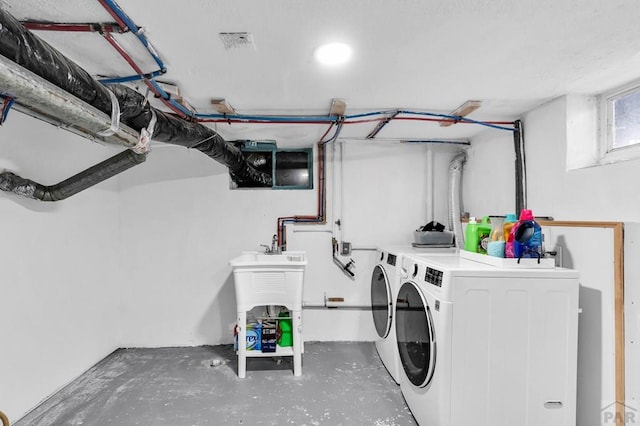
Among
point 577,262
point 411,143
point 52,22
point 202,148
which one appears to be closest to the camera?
point 52,22

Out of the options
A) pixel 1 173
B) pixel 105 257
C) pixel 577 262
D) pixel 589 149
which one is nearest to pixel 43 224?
pixel 1 173

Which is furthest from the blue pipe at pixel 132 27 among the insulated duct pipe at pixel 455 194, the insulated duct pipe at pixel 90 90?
the insulated duct pipe at pixel 455 194

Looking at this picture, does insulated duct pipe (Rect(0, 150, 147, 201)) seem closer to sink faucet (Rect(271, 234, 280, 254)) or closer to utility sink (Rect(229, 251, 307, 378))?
utility sink (Rect(229, 251, 307, 378))

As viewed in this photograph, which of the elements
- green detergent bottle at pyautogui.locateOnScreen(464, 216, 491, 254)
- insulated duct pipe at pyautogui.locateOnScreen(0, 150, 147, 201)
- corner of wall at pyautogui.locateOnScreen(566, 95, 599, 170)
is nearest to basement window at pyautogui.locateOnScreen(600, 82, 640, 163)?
corner of wall at pyautogui.locateOnScreen(566, 95, 599, 170)

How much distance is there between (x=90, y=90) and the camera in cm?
119

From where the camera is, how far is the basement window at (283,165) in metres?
3.05

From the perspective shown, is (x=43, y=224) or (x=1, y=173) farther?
(x=43, y=224)

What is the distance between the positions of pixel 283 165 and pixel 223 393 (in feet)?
6.66

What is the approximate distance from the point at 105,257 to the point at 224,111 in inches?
66.4

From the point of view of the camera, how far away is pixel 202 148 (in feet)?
6.81

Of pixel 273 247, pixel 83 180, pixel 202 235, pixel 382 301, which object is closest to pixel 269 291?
pixel 273 247

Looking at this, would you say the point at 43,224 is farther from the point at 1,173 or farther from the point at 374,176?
the point at 374,176

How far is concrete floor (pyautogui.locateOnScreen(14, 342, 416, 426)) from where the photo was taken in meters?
1.81

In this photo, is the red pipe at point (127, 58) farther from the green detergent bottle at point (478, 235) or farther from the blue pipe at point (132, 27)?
the green detergent bottle at point (478, 235)
